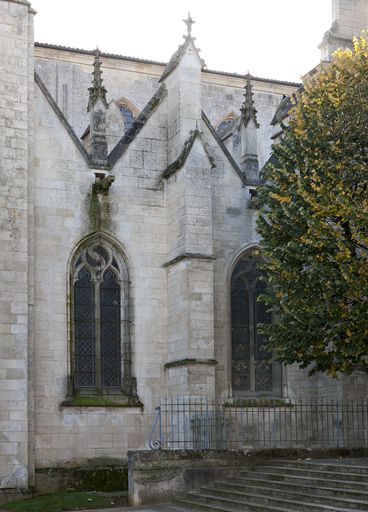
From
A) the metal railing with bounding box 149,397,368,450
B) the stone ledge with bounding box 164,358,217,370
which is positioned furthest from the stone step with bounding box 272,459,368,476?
the stone ledge with bounding box 164,358,217,370

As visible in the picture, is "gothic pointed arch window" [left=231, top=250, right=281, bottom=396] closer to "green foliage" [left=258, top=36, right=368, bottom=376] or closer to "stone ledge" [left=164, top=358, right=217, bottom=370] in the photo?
"stone ledge" [left=164, top=358, right=217, bottom=370]

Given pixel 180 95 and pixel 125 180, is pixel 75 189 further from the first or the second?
pixel 180 95

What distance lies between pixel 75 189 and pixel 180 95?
11.8 feet

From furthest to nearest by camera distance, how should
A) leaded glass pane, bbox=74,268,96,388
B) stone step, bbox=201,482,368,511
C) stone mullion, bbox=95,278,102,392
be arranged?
stone mullion, bbox=95,278,102,392
leaded glass pane, bbox=74,268,96,388
stone step, bbox=201,482,368,511

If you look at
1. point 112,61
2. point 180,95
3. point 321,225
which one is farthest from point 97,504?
point 112,61

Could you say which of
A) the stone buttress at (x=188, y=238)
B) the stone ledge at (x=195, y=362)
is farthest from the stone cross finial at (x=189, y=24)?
the stone ledge at (x=195, y=362)

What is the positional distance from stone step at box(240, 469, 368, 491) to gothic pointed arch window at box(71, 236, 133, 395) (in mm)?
4552

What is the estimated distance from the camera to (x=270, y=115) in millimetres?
34719

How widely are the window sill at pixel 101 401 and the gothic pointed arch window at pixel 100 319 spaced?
214 mm

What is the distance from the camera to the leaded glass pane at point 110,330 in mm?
21891

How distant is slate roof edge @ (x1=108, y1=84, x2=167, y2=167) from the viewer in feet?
74.7

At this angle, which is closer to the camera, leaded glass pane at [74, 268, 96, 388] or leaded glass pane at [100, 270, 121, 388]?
leaded glass pane at [74, 268, 96, 388]

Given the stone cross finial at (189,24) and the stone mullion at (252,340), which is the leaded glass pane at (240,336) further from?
the stone cross finial at (189,24)

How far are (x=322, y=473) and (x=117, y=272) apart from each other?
767 cm
